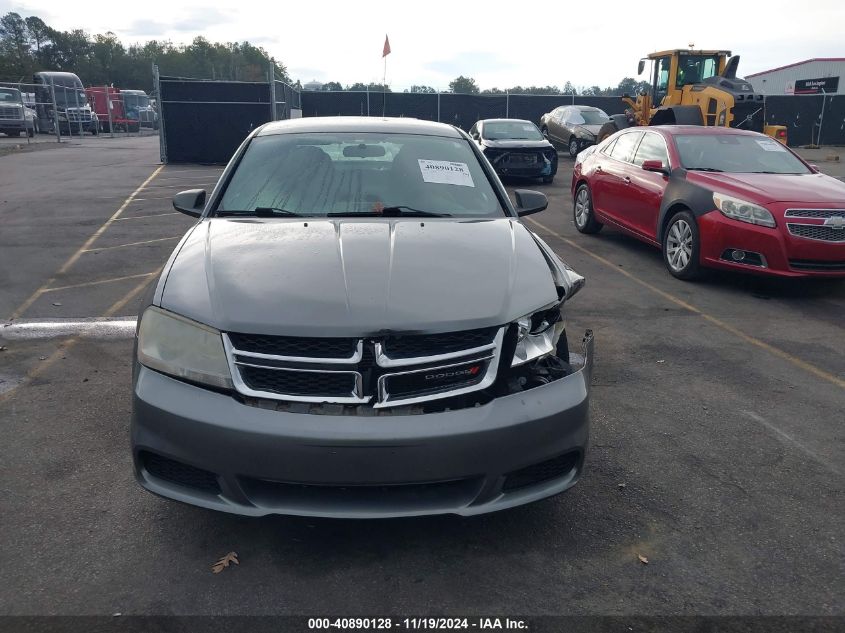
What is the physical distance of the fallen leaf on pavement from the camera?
2.79m

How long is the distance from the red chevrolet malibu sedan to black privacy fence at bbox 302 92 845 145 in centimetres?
2445

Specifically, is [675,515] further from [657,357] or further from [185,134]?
[185,134]

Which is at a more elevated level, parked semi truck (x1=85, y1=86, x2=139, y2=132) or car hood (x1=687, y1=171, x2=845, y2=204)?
parked semi truck (x1=85, y1=86, x2=139, y2=132)

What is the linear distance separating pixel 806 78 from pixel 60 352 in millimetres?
56345

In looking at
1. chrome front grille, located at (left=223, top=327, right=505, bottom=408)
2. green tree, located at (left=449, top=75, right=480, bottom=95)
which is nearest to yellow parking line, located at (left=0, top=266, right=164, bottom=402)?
chrome front grille, located at (left=223, top=327, right=505, bottom=408)

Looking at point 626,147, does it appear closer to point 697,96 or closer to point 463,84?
point 697,96

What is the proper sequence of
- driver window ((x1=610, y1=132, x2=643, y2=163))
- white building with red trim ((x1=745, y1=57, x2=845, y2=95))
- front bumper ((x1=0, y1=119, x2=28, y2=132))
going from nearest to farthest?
driver window ((x1=610, y1=132, x2=643, y2=163)) < front bumper ((x1=0, y1=119, x2=28, y2=132)) < white building with red trim ((x1=745, y1=57, x2=845, y2=95))

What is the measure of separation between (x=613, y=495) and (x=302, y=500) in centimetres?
154

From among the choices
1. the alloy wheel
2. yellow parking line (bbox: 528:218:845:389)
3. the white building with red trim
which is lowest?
yellow parking line (bbox: 528:218:845:389)

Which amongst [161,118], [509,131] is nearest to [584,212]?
[509,131]

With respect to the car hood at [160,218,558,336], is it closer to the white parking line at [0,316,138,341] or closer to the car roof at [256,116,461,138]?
the car roof at [256,116,461,138]

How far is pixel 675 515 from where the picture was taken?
3.24 meters

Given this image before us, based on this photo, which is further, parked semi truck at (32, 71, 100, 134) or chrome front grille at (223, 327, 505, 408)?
parked semi truck at (32, 71, 100, 134)

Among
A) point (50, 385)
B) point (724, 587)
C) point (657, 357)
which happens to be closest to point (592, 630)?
point (724, 587)
